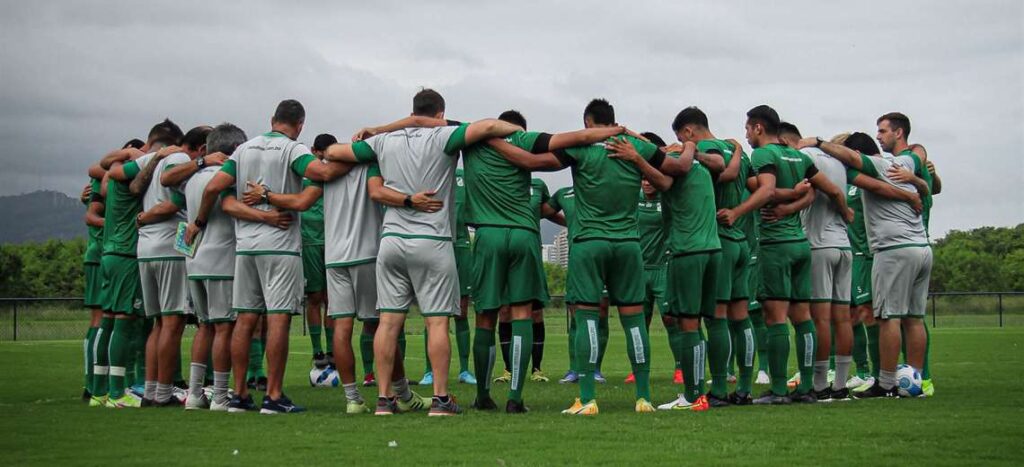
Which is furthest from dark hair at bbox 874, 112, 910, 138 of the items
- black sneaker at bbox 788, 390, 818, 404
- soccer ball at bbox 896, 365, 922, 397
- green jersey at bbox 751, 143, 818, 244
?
black sneaker at bbox 788, 390, 818, 404

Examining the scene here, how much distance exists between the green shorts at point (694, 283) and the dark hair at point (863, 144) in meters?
3.05

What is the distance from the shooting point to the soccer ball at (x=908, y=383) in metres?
12.3

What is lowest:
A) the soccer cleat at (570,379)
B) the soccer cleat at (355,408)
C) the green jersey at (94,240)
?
the soccer cleat at (570,379)

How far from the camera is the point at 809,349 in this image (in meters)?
11.6

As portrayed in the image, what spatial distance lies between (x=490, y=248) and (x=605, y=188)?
1194mm

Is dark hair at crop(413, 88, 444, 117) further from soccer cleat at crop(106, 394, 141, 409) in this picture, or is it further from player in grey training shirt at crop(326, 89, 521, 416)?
soccer cleat at crop(106, 394, 141, 409)

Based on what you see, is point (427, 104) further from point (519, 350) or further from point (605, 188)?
point (519, 350)

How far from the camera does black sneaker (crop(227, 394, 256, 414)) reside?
11.2 m

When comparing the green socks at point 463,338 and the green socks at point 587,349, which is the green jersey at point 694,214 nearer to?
the green socks at point 587,349

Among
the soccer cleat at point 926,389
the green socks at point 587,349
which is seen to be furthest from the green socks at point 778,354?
the green socks at point 587,349

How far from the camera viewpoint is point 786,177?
11664 millimetres

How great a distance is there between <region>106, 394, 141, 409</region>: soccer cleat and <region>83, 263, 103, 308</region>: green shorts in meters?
1.99

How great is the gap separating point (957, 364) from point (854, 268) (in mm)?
5517

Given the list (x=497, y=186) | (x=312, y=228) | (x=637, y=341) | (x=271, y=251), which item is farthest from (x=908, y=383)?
(x=312, y=228)
